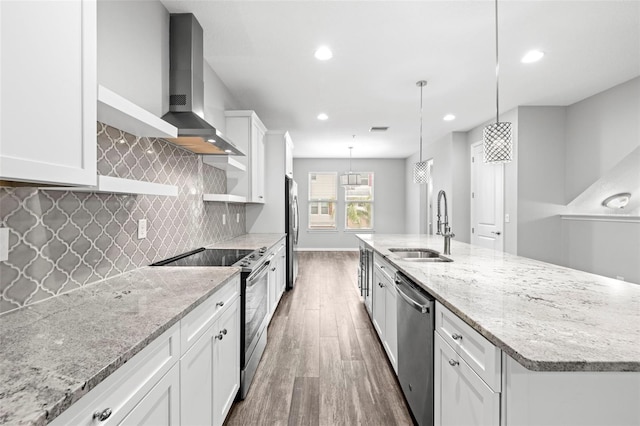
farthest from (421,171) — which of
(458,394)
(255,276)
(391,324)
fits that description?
(458,394)

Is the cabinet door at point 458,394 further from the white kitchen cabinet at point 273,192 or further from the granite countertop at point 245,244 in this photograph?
the white kitchen cabinet at point 273,192

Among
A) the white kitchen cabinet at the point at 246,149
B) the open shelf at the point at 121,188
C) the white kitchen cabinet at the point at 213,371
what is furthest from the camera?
the white kitchen cabinet at the point at 246,149

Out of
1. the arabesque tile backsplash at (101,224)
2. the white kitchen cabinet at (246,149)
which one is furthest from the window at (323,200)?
the arabesque tile backsplash at (101,224)

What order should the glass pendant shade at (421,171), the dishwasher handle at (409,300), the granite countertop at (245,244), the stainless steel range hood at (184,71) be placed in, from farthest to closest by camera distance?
the glass pendant shade at (421,171), the granite countertop at (245,244), the stainless steel range hood at (184,71), the dishwasher handle at (409,300)

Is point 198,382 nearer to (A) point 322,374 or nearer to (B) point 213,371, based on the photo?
(B) point 213,371

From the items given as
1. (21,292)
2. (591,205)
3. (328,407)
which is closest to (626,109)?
(591,205)

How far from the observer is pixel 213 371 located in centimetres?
154

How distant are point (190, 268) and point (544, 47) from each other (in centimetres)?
340

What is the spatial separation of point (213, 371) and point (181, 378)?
1.19 feet

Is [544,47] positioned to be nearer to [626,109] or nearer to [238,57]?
[626,109]

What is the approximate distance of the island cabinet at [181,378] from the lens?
794 mm

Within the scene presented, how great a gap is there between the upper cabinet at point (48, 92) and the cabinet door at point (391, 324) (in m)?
1.93

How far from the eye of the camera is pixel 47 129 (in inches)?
34.4

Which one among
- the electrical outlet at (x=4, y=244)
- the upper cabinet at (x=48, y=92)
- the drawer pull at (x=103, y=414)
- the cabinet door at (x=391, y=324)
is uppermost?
the upper cabinet at (x=48, y=92)
